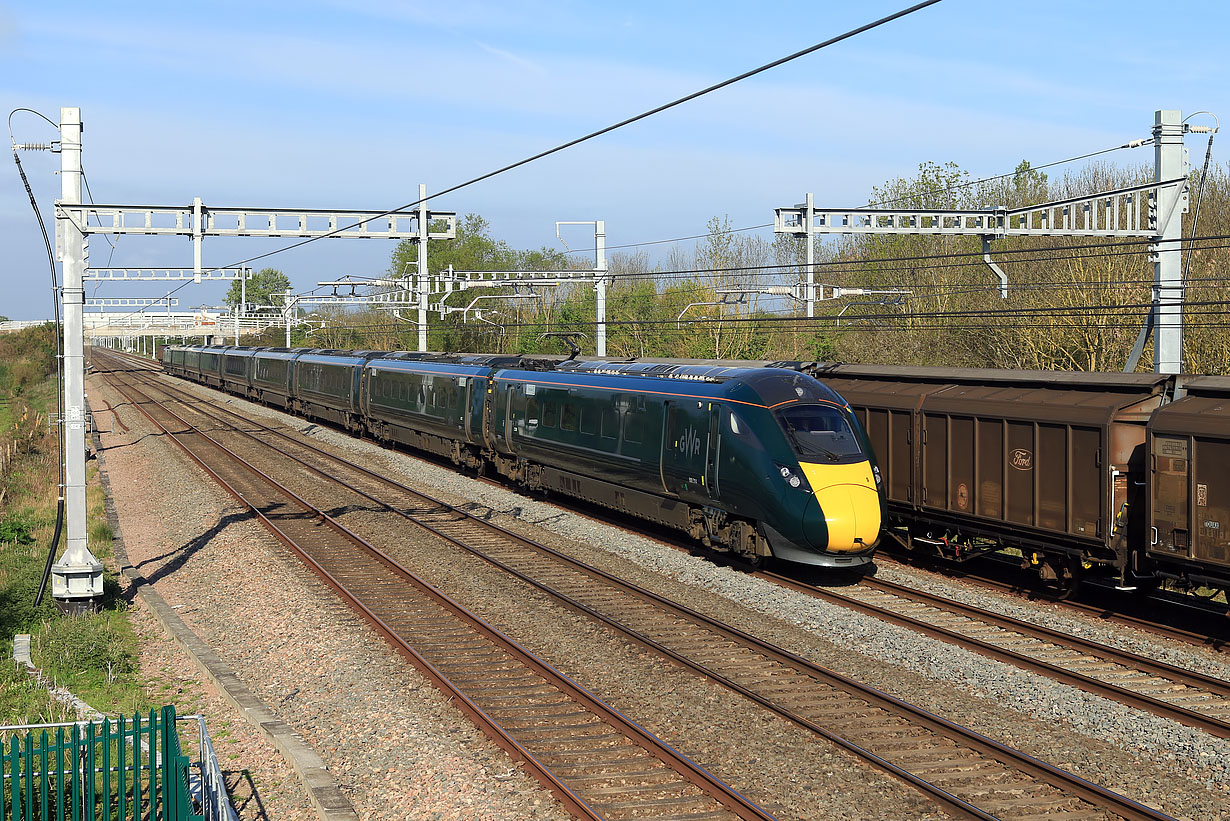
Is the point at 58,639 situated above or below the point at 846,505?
below

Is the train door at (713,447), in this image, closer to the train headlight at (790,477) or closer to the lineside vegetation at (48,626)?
the train headlight at (790,477)

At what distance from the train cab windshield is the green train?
0.07 ft

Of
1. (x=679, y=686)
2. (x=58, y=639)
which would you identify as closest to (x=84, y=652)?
(x=58, y=639)

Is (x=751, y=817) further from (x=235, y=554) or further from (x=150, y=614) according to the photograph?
(x=235, y=554)

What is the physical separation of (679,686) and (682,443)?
7225 mm

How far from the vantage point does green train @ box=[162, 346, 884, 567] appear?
16016 millimetres

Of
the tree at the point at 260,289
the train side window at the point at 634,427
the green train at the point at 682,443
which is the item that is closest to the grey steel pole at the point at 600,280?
the green train at the point at 682,443

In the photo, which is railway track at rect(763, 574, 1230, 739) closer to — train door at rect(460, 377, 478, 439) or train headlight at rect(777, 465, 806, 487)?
train headlight at rect(777, 465, 806, 487)

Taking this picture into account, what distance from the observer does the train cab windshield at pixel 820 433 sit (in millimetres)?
16203

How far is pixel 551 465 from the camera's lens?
2383 centimetres

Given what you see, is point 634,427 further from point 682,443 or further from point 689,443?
point 689,443

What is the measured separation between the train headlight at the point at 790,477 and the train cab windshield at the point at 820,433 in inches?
10.9

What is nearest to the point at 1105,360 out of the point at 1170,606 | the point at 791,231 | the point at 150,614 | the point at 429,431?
the point at 791,231

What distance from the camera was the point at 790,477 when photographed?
627 inches
